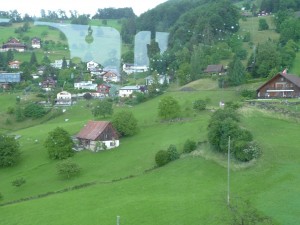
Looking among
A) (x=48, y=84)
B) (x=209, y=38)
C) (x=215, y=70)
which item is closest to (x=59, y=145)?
(x=215, y=70)

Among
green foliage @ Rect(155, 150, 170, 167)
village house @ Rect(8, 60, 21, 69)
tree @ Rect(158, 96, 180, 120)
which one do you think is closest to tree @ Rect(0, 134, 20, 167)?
green foliage @ Rect(155, 150, 170, 167)

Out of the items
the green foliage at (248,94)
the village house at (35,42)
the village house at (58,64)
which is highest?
the village house at (35,42)

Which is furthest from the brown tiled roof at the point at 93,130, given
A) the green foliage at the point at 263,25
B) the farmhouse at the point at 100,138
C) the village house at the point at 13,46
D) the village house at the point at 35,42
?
the village house at the point at 35,42

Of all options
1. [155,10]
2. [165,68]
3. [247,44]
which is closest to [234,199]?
[165,68]

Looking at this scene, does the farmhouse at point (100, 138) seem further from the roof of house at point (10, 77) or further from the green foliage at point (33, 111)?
the roof of house at point (10, 77)

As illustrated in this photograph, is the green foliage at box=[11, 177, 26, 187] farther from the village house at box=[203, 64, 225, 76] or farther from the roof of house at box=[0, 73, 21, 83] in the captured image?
the roof of house at box=[0, 73, 21, 83]

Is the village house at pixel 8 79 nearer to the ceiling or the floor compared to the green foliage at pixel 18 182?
nearer to the ceiling

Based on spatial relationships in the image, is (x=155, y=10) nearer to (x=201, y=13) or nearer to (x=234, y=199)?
(x=201, y=13)
